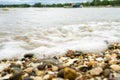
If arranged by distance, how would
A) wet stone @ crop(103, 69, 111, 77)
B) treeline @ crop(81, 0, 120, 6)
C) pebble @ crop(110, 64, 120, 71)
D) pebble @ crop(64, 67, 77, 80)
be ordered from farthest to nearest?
1. treeline @ crop(81, 0, 120, 6)
2. pebble @ crop(110, 64, 120, 71)
3. wet stone @ crop(103, 69, 111, 77)
4. pebble @ crop(64, 67, 77, 80)

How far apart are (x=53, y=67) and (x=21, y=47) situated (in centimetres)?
196

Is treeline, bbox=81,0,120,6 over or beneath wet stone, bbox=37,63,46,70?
beneath

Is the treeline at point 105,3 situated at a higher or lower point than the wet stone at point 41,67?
lower

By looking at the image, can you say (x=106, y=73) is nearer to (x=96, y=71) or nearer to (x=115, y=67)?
(x=96, y=71)

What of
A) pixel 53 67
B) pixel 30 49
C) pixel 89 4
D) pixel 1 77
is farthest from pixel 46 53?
pixel 89 4

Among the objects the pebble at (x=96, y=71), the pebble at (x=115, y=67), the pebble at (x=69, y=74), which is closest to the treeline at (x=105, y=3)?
the pebble at (x=115, y=67)

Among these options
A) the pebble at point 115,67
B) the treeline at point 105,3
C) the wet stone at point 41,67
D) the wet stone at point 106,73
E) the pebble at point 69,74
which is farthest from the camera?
the treeline at point 105,3

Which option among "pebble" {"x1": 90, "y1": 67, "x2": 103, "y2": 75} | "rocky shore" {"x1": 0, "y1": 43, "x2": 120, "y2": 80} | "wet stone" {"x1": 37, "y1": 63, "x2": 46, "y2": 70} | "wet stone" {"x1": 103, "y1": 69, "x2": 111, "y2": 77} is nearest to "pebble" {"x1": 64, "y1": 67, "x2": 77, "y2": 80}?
"rocky shore" {"x1": 0, "y1": 43, "x2": 120, "y2": 80}

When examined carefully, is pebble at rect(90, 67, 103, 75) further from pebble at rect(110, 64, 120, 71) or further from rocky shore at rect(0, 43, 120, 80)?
pebble at rect(110, 64, 120, 71)

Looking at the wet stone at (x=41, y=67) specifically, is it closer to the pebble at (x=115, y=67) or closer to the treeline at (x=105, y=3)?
the pebble at (x=115, y=67)

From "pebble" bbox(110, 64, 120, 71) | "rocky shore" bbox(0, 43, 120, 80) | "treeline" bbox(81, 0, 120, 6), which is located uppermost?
"pebble" bbox(110, 64, 120, 71)

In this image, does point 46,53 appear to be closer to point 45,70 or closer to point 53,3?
point 45,70

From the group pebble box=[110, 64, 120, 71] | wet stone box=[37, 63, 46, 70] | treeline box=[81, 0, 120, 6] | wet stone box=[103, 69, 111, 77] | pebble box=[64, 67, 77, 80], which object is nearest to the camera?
pebble box=[64, 67, 77, 80]

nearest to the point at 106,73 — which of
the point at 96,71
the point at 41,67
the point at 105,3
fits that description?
the point at 96,71
